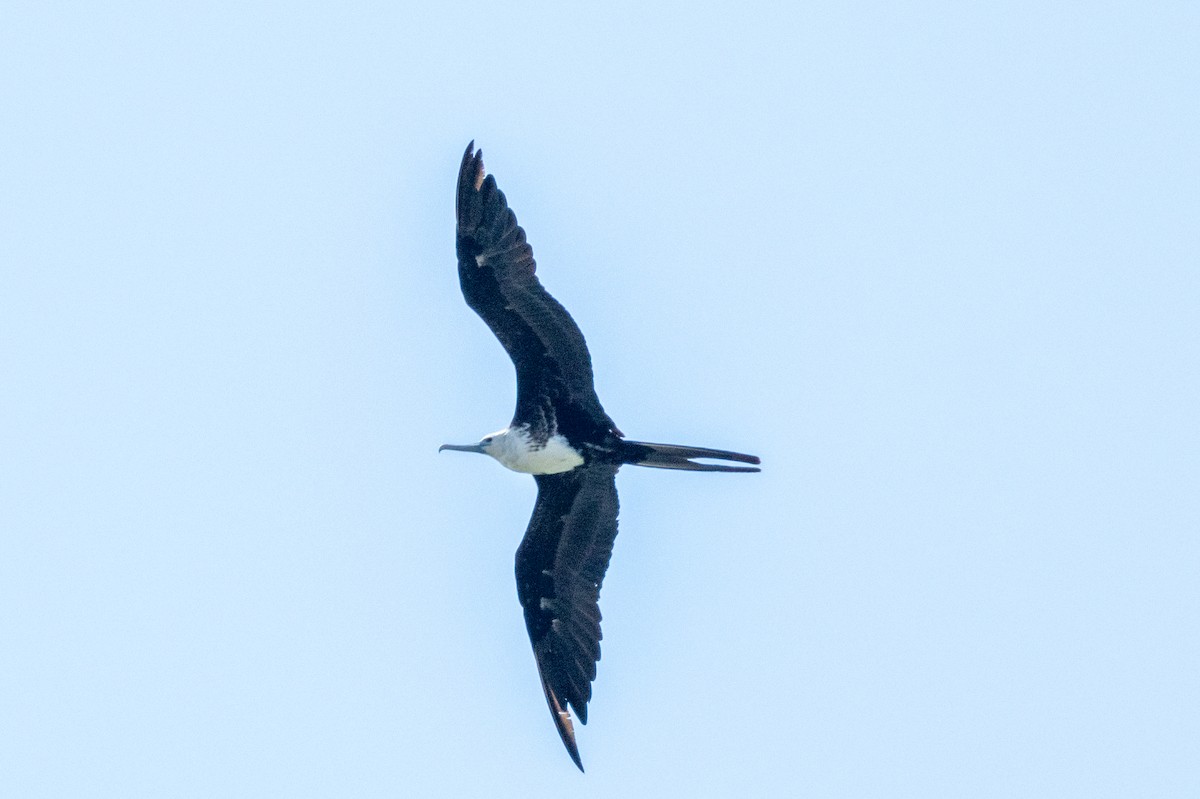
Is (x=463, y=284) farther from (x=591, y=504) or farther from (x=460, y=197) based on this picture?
(x=591, y=504)

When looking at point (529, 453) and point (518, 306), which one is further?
point (529, 453)

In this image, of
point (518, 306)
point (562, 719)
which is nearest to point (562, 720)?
point (562, 719)

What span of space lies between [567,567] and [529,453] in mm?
787

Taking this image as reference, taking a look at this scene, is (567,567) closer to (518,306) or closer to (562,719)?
(562,719)

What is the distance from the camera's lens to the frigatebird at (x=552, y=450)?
1227cm

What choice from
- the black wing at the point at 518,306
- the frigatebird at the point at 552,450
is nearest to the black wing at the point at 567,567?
the frigatebird at the point at 552,450

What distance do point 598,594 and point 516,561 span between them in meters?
0.55

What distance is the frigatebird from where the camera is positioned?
1227 cm

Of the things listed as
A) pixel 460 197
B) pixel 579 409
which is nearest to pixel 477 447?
pixel 579 409

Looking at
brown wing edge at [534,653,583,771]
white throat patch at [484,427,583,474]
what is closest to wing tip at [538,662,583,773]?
brown wing edge at [534,653,583,771]

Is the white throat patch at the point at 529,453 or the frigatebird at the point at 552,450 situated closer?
the frigatebird at the point at 552,450

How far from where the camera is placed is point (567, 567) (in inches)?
509

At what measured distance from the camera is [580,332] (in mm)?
12461

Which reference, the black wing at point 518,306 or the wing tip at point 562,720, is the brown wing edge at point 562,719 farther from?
the black wing at point 518,306
